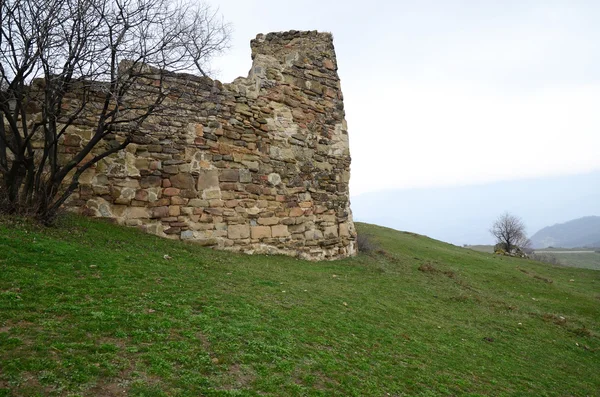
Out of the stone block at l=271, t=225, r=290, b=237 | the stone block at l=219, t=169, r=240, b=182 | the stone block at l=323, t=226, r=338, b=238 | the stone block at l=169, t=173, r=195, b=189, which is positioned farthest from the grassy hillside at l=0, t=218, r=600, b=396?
the stone block at l=323, t=226, r=338, b=238

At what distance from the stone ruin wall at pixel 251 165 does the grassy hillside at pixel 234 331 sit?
3.00ft

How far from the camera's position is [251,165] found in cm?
1184

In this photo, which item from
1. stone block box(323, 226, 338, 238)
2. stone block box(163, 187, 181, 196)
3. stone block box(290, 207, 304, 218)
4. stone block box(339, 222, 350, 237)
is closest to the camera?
stone block box(163, 187, 181, 196)

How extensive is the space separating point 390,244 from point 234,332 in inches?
912

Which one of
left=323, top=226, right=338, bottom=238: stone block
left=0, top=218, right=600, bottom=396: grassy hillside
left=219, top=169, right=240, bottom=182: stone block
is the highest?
left=219, top=169, right=240, bottom=182: stone block

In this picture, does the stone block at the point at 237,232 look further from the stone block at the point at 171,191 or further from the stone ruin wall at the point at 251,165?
the stone block at the point at 171,191

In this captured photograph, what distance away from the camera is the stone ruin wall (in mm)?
10180

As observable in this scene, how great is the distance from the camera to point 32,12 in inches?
279

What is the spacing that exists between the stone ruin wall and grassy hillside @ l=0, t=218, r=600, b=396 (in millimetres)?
914

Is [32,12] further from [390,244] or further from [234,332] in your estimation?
[390,244]

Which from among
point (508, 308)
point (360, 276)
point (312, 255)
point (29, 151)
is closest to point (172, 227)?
point (29, 151)

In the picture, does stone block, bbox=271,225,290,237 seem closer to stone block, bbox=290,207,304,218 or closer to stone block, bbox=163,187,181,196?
stone block, bbox=290,207,304,218

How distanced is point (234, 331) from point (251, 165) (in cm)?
736

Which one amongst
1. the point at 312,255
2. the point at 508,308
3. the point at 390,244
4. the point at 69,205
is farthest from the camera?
the point at 390,244
